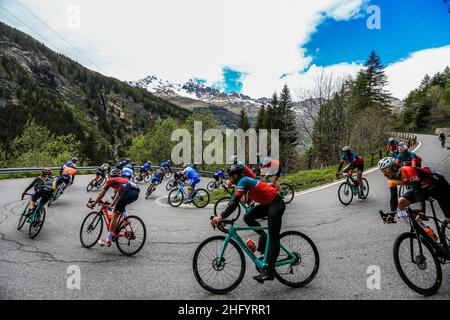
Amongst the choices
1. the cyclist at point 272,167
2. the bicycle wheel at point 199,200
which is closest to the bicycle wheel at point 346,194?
the cyclist at point 272,167

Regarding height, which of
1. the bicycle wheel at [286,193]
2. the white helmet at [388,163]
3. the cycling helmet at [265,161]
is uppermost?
the cycling helmet at [265,161]

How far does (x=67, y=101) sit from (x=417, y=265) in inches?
6747

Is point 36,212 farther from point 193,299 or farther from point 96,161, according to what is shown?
point 96,161

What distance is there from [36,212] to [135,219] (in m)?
3.25

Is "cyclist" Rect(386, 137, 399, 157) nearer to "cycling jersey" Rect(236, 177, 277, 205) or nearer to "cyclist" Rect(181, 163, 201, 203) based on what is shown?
"cyclist" Rect(181, 163, 201, 203)

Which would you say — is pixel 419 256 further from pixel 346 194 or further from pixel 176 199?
pixel 176 199

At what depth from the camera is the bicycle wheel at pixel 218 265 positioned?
14.2ft

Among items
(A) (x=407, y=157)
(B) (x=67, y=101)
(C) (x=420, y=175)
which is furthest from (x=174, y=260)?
(B) (x=67, y=101)

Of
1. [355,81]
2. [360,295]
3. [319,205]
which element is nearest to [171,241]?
[360,295]

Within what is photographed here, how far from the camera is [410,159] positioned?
7.82 metres

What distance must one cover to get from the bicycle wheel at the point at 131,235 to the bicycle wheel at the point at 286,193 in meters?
6.14

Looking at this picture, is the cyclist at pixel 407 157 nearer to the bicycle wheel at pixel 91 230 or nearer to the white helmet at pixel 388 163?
the white helmet at pixel 388 163

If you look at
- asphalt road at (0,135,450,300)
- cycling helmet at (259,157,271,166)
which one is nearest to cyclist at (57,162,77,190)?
asphalt road at (0,135,450,300)

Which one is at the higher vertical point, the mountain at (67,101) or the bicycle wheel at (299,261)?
the mountain at (67,101)
